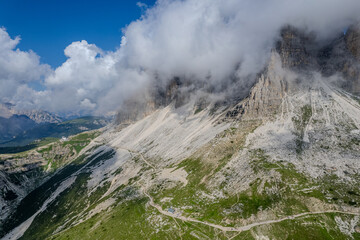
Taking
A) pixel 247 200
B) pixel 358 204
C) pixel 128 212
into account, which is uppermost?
pixel 128 212

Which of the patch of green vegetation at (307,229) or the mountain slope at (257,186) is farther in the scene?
the mountain slope at (257,186)

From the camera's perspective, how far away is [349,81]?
195625mm

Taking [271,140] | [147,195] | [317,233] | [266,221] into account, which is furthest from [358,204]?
[147,195]

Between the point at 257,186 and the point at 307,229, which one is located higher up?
the point at 257,186

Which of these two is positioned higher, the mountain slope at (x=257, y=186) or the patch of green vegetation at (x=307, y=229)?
the mountain slope at (x=257, y=186)

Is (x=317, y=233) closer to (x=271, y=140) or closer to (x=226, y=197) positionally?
(x=226, y=197)

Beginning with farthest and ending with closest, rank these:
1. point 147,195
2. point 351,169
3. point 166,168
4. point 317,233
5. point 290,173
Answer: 1. point 166,168
2. point 147,195
3. point 290,173
4. point 351,169
5. point 317,233

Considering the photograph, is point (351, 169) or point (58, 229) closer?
point (351, 169)

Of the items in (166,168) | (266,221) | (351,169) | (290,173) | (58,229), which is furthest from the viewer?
(166,168)

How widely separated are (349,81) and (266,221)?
187521 mm

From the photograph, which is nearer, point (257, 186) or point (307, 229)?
point (307, 229)

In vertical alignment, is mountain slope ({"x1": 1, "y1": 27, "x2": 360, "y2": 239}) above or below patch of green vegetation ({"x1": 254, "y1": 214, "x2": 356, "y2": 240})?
above

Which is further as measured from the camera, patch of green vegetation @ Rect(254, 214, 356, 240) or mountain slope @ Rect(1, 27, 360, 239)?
mountain slope @ Rect(1, 27, 360, 239)

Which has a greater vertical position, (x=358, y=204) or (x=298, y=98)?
(x=298, y=98)
